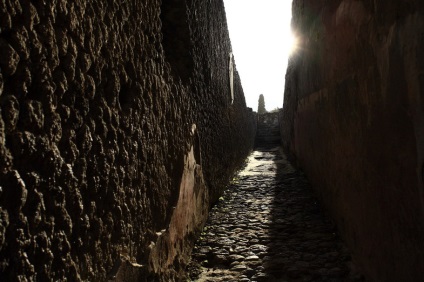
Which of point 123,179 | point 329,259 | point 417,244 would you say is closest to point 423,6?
point 417,244

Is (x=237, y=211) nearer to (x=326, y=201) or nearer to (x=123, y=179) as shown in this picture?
(x=326, y=201)

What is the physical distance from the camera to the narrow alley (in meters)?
2.38

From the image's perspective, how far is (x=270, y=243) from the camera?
2.88 metres

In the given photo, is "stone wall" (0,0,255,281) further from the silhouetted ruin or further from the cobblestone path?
the cobblestone path

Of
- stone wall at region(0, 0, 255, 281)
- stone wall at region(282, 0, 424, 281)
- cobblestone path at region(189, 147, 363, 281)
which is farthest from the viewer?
cobblestone path at region(189, 147, 363, 281)

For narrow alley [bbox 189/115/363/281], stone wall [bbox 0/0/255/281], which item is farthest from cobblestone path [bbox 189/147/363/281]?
stone wall [bbox 0/0/255/281]

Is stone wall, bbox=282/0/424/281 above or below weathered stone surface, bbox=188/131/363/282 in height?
above

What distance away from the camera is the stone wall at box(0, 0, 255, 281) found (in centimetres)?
90

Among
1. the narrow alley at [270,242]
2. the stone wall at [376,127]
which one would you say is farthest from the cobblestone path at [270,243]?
the stone wall at [376,127]

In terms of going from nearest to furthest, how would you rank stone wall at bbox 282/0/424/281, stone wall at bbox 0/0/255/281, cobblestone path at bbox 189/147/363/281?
stone wall at bbox 0/0/255/281
stone wall at bbox 282/0/424/281
cobblestone path at bbox 189/147/363/281

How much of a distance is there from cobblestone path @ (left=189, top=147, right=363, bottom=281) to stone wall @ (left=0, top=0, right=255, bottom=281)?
31 centimetres

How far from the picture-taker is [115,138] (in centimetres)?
147

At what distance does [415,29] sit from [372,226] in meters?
1.15

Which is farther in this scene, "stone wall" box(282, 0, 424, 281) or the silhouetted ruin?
"stone wall" box(282, 0, 424, 281)
